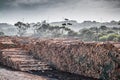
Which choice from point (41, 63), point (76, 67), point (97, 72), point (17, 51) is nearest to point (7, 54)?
point (17, 51)

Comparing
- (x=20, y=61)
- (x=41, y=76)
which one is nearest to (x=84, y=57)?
(x=41, y=76)

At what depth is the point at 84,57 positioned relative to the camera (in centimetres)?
3022

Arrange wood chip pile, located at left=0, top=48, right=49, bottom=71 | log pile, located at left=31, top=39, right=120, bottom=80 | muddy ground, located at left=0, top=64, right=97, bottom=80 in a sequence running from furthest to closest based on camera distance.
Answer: wood chip pile, located at left=0, top=48, right=49, bottom=71 < muddy ground, located at left=0, top=64, right=97, bottom=80 < log pile, located at left=31, top=39, right=120, bottom=80

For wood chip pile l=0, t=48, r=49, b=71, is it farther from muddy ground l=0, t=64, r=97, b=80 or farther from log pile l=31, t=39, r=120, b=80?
log pile l=31, t=39, r=120, b=80

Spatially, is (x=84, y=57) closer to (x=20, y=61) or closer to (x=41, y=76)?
(x=41, y=76)

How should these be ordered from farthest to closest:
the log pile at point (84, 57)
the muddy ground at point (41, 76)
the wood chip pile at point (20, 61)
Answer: the wood chip pile at point (20, 61) → the muddy ground at point (41, 76) → the log pile at point (84, 57)

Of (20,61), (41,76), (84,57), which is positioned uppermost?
(84,57)

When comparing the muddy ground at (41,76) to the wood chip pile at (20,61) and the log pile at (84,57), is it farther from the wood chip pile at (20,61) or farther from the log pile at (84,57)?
the wood chip pile at (20,61)

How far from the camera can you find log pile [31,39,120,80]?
2630 cm

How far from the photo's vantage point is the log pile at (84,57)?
26.3m

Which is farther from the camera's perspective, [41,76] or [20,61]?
[20,61]

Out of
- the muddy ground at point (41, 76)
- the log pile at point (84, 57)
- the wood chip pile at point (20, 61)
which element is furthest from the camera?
the wood chip pile at point (20, 61)

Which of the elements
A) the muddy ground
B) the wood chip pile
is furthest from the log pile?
the wood chip pile

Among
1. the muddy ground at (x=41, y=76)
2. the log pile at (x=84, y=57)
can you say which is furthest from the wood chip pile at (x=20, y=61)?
the log pile at (x=84, y=57)
